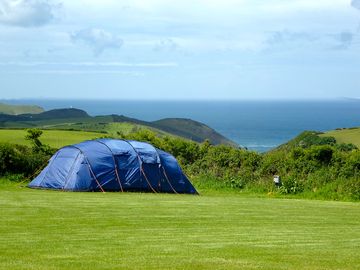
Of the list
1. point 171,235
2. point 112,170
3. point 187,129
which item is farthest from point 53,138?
point 187,129

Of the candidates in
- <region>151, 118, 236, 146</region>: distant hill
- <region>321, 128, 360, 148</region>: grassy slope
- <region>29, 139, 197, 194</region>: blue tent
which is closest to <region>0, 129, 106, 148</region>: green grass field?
<region>29, 139, 197, 194</region>: blue tent

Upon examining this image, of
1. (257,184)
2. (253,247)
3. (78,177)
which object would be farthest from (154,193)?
(253,247)

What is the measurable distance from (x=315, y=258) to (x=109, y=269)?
3.86m

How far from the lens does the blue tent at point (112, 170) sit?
25.2 m

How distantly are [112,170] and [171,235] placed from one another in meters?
12.2

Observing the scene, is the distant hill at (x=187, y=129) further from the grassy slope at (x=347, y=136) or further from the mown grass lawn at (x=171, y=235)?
the mown grass lawn at (x=171, y=235)

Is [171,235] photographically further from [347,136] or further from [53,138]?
[347,136]

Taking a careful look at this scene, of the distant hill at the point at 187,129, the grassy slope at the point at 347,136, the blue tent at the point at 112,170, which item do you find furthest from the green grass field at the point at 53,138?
the distant hill at the point at 187,129

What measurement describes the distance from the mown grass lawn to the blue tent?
174 inches

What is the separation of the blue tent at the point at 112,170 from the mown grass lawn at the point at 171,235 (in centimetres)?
441

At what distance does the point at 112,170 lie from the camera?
2564 centimetres

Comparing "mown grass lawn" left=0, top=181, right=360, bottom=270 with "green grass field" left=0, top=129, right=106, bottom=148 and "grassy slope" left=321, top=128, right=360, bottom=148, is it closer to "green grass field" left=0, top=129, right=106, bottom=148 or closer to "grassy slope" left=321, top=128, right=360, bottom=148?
"green grass field" left=0, top=129, right=106, bottom=148

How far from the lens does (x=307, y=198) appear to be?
26.0 metres

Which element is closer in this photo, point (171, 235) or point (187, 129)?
point (171, 235)
